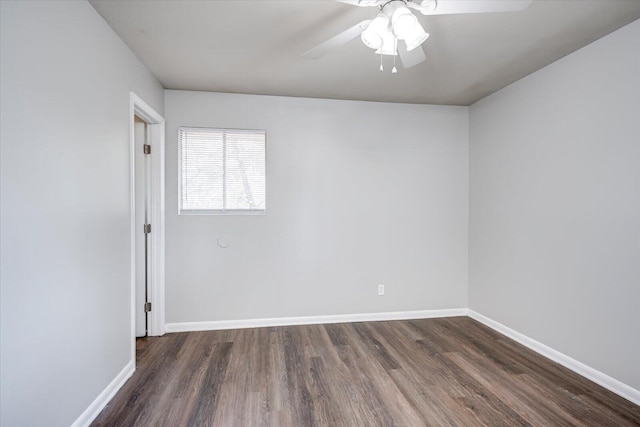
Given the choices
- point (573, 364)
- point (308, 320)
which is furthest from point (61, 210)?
point (573, 364)

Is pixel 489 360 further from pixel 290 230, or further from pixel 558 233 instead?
pixel 290 230

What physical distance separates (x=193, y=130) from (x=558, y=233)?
3.61 meters

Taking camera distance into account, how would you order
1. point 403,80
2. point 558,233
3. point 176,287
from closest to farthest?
point 558,233
point 403,80
point 176,287

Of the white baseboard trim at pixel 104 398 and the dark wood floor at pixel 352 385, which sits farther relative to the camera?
the dark wood floor at pixel 352 385

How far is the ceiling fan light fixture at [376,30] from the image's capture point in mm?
1441

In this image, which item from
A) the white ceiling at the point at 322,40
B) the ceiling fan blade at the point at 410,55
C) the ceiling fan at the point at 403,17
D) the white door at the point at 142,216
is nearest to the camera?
the ceiling fan at the point at 403,17

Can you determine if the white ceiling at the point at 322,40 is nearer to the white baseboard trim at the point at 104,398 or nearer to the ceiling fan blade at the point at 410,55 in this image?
the ceiling fan blade at the point at 410,55

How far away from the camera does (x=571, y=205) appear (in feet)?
7.72

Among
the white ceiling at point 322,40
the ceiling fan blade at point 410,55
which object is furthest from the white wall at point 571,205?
the ceiling fan blade at point 410,55

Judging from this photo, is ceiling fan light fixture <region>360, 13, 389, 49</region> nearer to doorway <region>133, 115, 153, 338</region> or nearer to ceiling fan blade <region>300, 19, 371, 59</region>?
ceiling fan blade <region>300, 19, 371, 59</region>

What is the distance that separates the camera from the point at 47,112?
1.41 m

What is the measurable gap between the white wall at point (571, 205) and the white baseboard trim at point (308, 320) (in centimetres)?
58

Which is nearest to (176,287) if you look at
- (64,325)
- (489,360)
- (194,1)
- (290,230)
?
(290,230)

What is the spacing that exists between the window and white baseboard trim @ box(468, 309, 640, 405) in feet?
9.39
